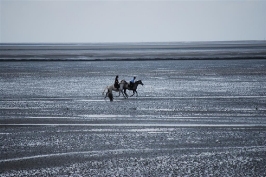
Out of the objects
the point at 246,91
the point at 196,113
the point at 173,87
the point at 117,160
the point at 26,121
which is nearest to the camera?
the point at 117,160

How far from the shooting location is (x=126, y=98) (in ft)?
80.3

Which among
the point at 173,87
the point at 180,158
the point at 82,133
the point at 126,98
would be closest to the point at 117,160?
the point at 180,158

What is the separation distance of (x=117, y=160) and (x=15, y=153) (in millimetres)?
2566

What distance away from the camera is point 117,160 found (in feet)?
35.7

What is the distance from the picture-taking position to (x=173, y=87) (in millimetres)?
29672

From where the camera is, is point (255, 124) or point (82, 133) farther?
point (255, 124)

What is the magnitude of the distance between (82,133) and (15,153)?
9.44ft

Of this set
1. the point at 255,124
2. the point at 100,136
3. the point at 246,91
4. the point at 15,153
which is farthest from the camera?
the point at 246,91

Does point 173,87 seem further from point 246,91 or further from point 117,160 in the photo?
point 117,160

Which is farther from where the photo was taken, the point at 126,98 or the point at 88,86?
the point at 88,86

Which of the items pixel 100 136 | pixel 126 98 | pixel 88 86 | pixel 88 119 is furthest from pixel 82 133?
pixel 88 86

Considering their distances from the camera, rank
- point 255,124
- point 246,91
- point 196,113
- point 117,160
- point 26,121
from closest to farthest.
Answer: point 117,160
point 255,124
point 26,121
point 196,113
point 246,91

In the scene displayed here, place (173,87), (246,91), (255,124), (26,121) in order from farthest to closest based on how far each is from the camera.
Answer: (173,87)
(246,91)
(26,121)
(255,124)

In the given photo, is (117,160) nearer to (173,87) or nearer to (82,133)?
(82,133)
